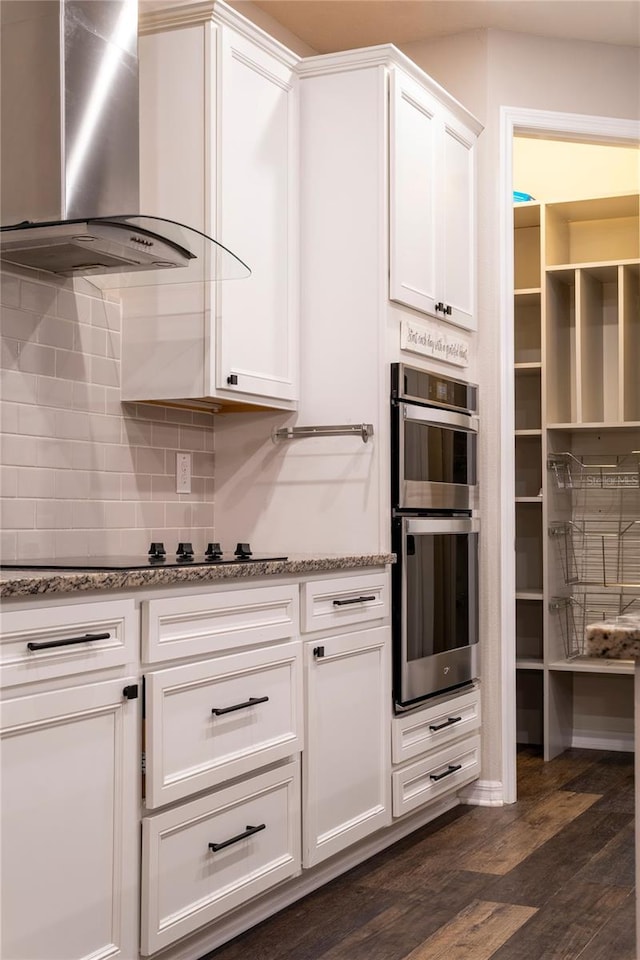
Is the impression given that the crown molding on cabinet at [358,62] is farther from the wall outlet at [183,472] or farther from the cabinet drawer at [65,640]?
the cabinet drawer at [65,640]

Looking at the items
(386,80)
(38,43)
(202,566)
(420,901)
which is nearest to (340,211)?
(386,80)

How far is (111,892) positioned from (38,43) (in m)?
1.92

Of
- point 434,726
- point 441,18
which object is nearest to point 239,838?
point 434,726

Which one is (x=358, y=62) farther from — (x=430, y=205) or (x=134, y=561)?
(x=134, y=561)

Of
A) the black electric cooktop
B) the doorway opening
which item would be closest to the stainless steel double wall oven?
the black electric cooktop

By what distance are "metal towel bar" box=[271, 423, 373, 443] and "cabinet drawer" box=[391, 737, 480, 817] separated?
3.46ft

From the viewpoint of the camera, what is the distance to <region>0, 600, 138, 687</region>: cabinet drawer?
6.27 ft

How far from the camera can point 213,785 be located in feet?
8.14

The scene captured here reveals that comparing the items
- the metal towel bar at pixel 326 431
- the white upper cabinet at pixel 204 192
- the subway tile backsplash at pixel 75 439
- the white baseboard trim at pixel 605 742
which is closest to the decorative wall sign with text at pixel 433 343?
the metal towel bar at pixel 326 431

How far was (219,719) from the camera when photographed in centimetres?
251

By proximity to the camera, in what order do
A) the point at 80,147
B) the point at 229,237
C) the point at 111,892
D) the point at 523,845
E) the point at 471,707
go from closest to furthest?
the point at 111,892 < the point at 80,147 < the point at 229,237 < the point at 523,845 < the point at 471,707

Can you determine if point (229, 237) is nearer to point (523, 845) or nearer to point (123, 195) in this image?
point (123, 195)

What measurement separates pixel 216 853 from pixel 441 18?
3.09 meters

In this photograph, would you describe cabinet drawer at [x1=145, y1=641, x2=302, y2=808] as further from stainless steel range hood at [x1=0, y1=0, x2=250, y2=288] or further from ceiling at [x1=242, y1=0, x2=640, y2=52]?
ceiling at [x1=242, y1=0, x2=640, y2=52]
